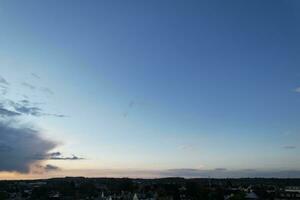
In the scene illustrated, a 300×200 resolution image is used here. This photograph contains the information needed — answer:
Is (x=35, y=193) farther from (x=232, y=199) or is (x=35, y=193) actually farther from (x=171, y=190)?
(x=232, y=199)

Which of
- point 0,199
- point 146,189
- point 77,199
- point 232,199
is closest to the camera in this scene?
point 232,199

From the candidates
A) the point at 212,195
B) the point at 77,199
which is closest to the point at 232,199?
the point at 212,195

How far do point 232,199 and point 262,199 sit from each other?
2154 centimetres

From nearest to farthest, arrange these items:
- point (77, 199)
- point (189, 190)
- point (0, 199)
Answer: point (0, 199) → point (77, 199) → point (189, 190)

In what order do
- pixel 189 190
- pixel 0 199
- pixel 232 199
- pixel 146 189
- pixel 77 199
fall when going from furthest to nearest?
pixel 146 189 → pixel 189 190 → pixel 77 199 → pixel 0 199 → pixel 232 199

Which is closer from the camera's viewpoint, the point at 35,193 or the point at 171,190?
the point at 171,190

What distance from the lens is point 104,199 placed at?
14875cm

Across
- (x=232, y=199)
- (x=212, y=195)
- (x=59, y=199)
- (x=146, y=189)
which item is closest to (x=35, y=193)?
(x=59, y=199)

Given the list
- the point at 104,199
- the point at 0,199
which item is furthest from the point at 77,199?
the point at 0,199

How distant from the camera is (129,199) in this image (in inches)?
5640

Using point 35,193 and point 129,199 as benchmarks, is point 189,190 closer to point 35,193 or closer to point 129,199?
point 129,199

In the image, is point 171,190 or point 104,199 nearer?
point 104,199

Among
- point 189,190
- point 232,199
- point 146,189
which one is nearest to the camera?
point 232,199

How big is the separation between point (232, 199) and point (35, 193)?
286ft
